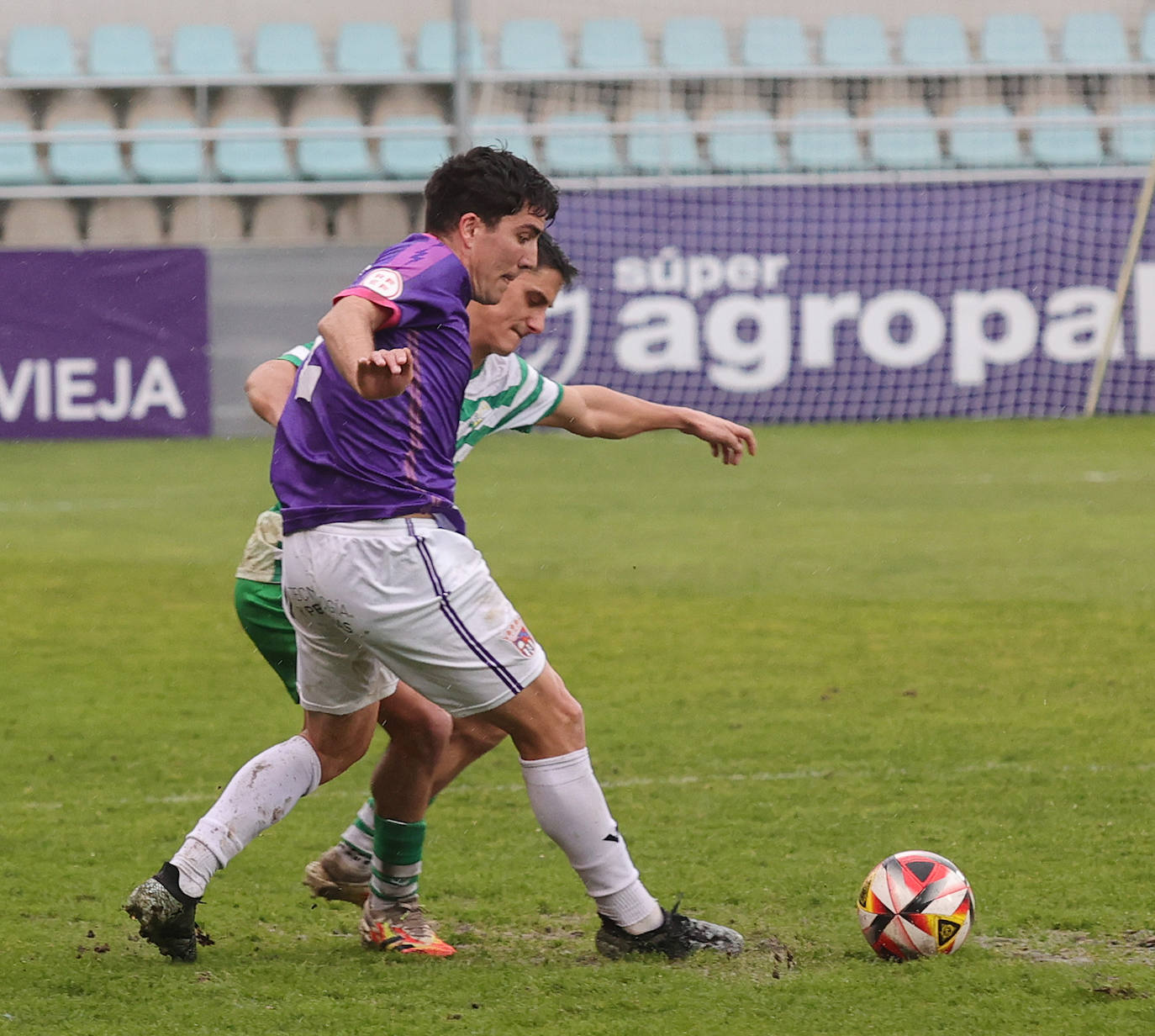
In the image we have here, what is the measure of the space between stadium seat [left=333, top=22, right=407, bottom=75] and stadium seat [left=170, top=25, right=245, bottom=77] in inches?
47.2

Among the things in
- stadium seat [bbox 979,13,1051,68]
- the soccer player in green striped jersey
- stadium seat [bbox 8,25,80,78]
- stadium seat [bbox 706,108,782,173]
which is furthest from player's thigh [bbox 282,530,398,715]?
stadium seat [bbox 979,13,1051,68]

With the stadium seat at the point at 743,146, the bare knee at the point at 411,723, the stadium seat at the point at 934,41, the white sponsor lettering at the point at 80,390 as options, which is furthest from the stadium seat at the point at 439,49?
the bare knee at the point at 411,723

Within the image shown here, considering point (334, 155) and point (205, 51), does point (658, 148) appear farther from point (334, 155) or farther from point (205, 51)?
point (205, 51)

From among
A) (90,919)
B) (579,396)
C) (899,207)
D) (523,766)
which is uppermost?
(899,207)

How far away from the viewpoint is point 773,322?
17625mm

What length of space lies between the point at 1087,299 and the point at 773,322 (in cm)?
307

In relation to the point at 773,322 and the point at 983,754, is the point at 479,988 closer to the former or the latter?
the point at 983,754

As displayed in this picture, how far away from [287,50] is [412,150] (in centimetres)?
219

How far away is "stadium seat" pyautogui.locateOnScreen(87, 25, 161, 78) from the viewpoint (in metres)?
20.5

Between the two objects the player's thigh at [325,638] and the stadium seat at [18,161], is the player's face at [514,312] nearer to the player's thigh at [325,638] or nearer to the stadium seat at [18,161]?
the player's thigh at [325,638]

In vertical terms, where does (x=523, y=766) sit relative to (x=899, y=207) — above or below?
below

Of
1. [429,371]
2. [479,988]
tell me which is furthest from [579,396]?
[479,988]

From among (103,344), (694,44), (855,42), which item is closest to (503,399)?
(103,344)

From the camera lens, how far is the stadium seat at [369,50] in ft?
68.0
